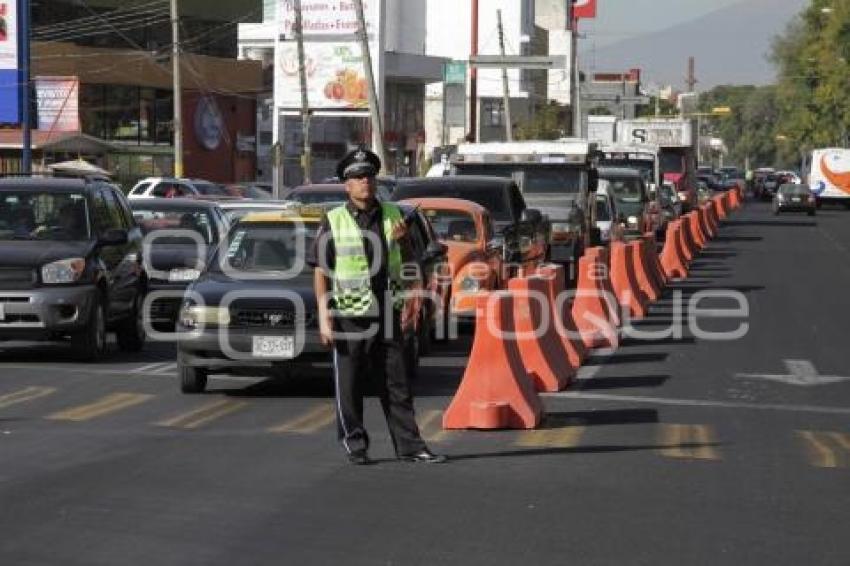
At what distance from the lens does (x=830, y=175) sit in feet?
262

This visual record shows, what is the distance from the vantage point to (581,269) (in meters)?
19.3

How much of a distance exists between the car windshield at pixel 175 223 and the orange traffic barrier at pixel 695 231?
17.6 meters

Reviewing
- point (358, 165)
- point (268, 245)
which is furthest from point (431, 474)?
point (268, 245)

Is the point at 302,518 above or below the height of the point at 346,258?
below

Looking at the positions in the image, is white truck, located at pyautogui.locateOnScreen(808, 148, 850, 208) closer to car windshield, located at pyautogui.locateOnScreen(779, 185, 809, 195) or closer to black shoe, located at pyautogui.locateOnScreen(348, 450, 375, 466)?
car windshield, located at pyautogui.locateOnScreen(779, 185, 809, 195)

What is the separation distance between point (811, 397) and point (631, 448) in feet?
12.5

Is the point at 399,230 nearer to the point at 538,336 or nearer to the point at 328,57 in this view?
the point at 538,336

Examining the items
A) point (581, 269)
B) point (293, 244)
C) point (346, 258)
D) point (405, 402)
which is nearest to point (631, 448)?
point (405, 402)

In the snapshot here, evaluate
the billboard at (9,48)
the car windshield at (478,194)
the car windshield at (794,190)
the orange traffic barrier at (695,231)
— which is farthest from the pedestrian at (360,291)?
the car windshield at (794,190)

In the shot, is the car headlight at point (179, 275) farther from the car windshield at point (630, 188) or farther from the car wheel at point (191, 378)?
the car windshield at point (630, 188)

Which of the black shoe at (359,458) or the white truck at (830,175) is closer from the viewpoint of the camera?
the black shoe at (359,458)

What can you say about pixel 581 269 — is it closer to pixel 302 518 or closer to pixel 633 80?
pixel 302 518

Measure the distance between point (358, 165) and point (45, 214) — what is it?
7.98 meters

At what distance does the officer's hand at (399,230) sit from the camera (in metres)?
9.86
